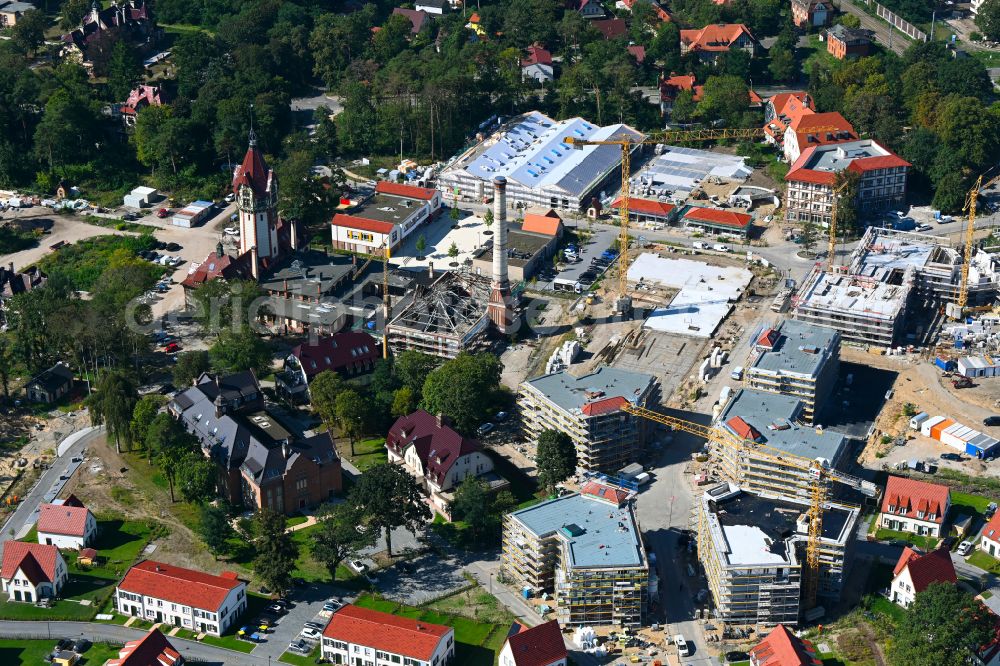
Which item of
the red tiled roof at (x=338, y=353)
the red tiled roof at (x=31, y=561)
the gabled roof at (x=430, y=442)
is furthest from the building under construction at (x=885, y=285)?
the red tiled roof at (x=31, y=561)

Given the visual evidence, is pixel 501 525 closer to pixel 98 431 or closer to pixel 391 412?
pixel 391 412

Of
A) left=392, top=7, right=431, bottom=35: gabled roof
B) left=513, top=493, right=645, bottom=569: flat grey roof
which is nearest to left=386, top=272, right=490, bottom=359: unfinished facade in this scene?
left=513, top=493, right=645, bottom=569: flat grey roof

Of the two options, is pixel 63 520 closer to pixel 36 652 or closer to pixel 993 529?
pixel 36 652

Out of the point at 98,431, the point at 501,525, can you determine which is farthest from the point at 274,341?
the point at 501,525

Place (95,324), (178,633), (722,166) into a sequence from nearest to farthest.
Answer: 1. (178,633)
2. (95,324)
3. (722,166)

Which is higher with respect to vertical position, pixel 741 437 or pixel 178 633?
pixel 741 437

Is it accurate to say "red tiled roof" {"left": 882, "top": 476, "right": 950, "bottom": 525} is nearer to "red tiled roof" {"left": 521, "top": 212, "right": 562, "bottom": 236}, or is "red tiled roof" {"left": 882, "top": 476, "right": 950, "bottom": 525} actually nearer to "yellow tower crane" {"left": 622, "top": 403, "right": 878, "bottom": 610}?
"yellow tower crane" {"left": 622, "top": 403, "right": 878, "bottom": 610}

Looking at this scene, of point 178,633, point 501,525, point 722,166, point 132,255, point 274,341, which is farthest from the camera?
point 722,166
